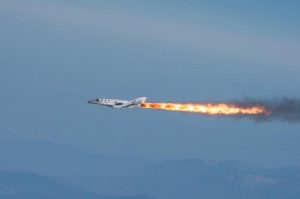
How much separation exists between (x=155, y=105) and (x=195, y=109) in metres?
9.84

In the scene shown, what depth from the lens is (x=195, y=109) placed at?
156250mm

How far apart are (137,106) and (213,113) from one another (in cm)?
1862

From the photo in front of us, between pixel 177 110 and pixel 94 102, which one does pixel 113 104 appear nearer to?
pixel 94 102

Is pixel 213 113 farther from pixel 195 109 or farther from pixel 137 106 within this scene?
pixel 137 106

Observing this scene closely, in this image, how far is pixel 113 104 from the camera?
159875 mm

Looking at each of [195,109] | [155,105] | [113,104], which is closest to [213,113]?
[195,109]

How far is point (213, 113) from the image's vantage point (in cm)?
15550

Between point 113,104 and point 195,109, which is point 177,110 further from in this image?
point 113,104

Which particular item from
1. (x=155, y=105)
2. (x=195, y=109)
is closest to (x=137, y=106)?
(x=155, y=105)

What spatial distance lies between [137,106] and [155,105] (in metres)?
4.41

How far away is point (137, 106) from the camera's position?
512 ft

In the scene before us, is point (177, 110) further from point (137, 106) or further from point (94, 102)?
point (94, 102)

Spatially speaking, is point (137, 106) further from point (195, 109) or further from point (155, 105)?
point (195, 109)

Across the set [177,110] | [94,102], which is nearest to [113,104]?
[94,102]
